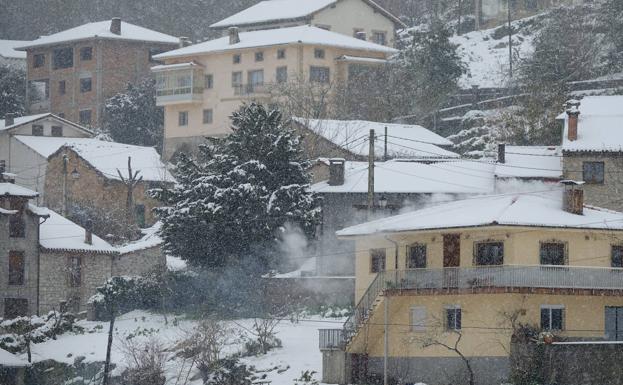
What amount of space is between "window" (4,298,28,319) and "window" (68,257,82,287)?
7.44 ft

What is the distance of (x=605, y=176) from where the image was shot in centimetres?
6588

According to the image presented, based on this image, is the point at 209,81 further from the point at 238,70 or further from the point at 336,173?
the point at 336,173

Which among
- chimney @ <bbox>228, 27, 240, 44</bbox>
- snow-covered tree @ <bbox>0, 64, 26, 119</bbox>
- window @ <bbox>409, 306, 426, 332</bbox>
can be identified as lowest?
window @ <bbox>409, 306, 426, 332</bbox>

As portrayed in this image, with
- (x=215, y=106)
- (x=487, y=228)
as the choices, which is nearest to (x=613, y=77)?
(x=215, y=106)

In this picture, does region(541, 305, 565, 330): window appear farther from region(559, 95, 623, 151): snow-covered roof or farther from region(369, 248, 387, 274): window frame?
region(559, 95, 623, 151): snow-covered roof

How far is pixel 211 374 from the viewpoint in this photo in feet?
191

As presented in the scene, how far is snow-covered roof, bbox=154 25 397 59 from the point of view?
9462 centimetres

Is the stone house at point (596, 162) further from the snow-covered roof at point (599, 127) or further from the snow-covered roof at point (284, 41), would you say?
the snow-covered roof at point (284, 41)

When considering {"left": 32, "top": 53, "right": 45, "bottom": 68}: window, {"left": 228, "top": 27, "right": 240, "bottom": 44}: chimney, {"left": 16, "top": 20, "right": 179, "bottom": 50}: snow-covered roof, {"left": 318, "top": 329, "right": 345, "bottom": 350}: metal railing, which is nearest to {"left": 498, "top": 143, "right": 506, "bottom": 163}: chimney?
{"left": 318, "top": 329, "right": 345, "bottom": 350}: metal railing

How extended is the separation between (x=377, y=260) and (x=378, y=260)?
47mm

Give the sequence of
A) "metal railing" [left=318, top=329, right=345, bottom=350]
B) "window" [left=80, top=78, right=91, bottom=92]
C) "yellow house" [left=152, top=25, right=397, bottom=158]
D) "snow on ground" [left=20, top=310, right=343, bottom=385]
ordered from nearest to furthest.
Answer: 1. "metal railing" [left=318, top=329, right=345, bottom=350]
2. "snow on ground" [left=20, top=310, right=343, bottom=385]
3. "yellow house" [left=152, top=25, right=397, bottom=158]
4. "window" [left=80, top=78, right=91, bottom=92]

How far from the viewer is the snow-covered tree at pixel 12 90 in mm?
104438

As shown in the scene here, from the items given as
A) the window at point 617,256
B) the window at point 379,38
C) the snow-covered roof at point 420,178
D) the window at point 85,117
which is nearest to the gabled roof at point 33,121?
the window at point 85,117

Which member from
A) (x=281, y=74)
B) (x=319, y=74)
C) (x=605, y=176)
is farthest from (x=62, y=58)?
(x=605, y=176)
